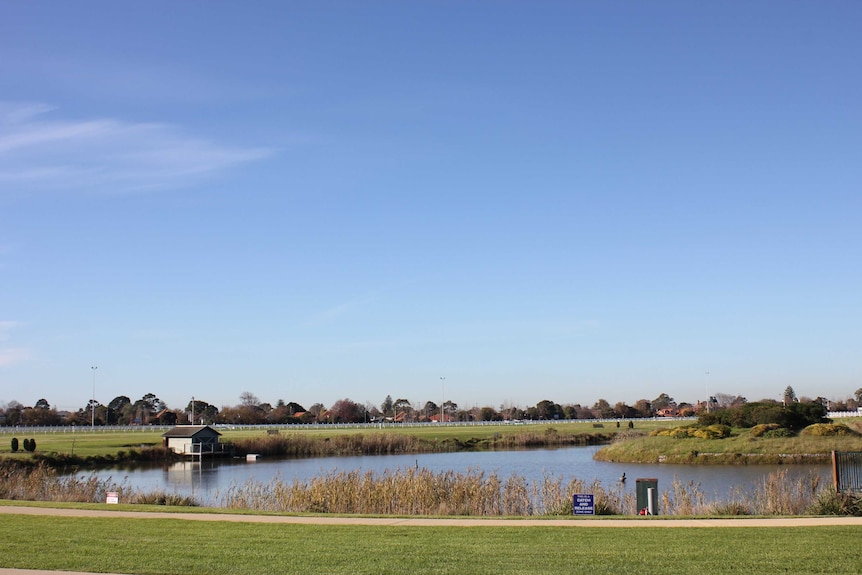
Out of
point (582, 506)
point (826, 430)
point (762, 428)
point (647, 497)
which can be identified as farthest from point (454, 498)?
point (826, 430)

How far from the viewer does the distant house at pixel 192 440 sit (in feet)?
255

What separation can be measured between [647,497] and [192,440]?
61.8 m

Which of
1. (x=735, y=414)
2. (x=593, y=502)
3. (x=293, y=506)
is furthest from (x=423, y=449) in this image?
(x=593, y=502)

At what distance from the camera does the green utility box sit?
23719 mm

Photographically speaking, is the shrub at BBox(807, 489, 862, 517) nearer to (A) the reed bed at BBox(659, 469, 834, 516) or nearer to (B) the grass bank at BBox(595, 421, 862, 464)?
(A) the reed bed at BBox(659, 469, 834, 516)

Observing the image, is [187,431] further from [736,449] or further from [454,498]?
[454,498]

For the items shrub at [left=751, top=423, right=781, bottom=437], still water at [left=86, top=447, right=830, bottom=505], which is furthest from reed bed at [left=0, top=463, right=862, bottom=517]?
shrub at [left=751, top=423, right=781, bottom=437]

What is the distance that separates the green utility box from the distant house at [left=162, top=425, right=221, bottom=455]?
60008mm

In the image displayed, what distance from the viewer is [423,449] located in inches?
3297

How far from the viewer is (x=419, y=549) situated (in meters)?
15.8

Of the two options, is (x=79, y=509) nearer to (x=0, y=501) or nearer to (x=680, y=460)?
(x=0, y=501)

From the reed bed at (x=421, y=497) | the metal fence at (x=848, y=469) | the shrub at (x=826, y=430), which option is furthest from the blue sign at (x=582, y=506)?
the shrub at (x=826, y=430)

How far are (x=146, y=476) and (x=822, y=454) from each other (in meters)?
45.9

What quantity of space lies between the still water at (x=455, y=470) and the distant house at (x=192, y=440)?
3274 mm
